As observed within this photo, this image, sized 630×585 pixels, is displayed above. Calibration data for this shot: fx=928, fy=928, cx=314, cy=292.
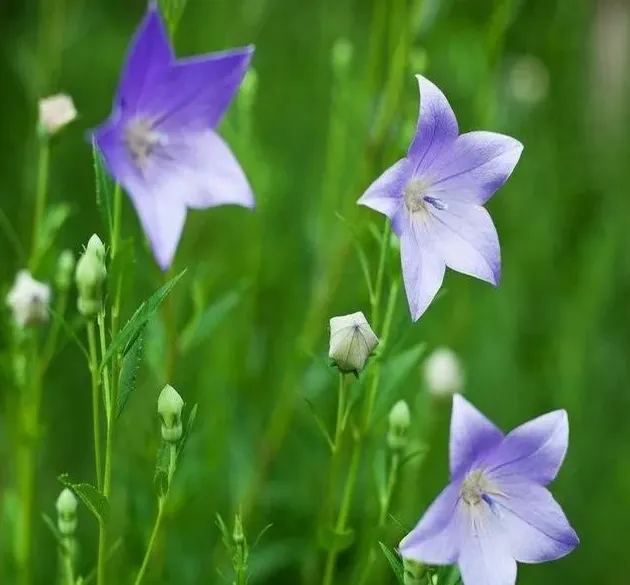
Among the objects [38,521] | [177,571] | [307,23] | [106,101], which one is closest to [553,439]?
[177,571]

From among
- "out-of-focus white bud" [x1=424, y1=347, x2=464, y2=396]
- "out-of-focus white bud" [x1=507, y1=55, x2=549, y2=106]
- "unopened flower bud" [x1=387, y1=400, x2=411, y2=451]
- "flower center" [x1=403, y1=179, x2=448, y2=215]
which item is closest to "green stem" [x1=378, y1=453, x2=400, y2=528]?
"unopened flower bud" [x1=387, y1=400, x2=411, y2=451]

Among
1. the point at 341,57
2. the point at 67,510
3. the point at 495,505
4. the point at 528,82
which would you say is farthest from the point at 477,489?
the point at 528,82

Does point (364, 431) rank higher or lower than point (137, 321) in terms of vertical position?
lower

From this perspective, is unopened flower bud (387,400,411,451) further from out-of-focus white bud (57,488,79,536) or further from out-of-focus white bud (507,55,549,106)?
out-of-focus white bud (507,55,549,106)

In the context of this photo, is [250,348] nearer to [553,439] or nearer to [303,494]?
[303,494]

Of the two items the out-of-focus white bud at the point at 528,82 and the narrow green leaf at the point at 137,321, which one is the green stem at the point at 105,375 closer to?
the narrow green leaf at the point at 137,321

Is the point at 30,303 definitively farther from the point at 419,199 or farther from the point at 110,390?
the point at 419,199
